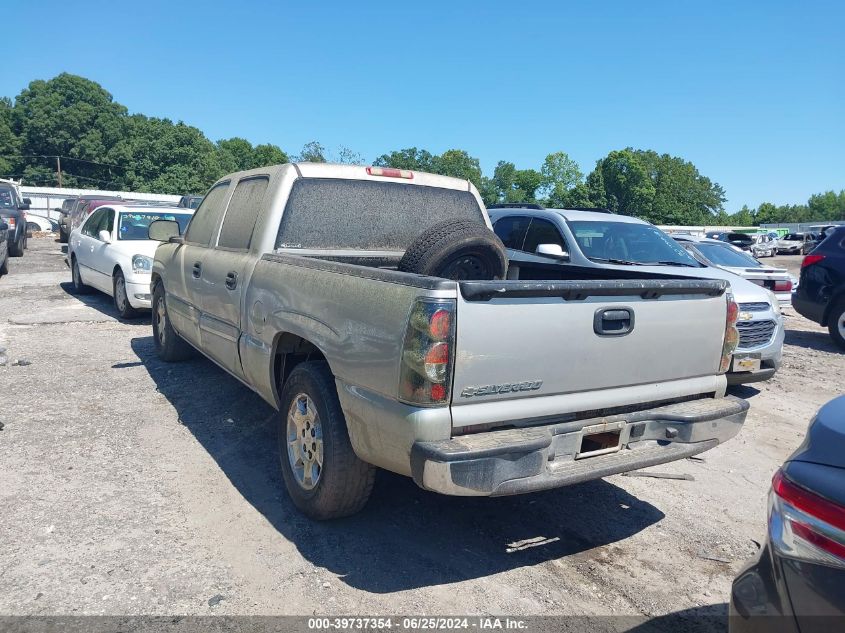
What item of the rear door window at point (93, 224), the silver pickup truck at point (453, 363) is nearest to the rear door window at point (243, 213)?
the silver pickup truck at point (453, 363)

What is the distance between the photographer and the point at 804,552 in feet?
5.82

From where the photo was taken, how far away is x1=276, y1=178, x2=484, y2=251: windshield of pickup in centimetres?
462

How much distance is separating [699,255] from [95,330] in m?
8.32

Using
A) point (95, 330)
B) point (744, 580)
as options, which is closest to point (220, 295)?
point (744, 580)

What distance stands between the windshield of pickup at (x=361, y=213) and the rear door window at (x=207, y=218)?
1143 millimetres

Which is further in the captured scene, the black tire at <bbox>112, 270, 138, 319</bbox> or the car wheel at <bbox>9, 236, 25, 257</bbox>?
the car wheel at <bbox>9, 236, 25, 257</bbox>

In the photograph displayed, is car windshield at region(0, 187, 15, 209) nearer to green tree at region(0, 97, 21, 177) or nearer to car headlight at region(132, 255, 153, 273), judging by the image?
car headlight at region(132, 255, 153, 273)

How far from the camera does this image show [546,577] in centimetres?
333

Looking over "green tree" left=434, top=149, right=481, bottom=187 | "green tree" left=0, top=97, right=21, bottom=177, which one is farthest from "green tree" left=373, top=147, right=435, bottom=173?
"green tree" left=0, top=97, right=21, bottom=177

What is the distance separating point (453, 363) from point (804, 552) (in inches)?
57.6

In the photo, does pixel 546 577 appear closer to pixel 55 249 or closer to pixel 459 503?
pixel 459 503

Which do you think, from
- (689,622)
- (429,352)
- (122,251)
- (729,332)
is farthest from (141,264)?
(689,622)

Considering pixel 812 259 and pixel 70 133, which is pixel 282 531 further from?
pixel 70 133

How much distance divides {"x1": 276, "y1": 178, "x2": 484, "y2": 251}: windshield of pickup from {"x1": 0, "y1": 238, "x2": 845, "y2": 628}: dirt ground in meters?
1.63
